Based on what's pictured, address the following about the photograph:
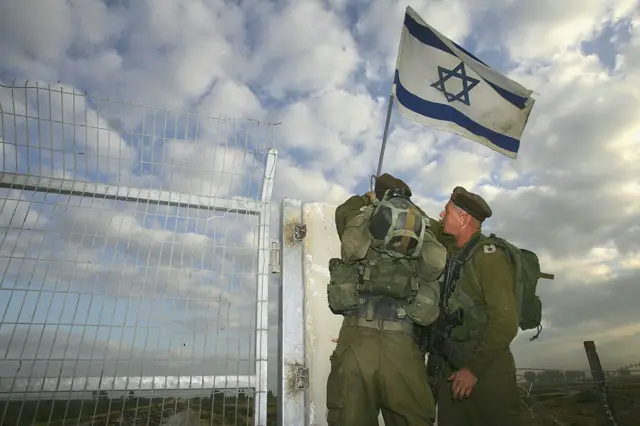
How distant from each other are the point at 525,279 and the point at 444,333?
79 centimetres

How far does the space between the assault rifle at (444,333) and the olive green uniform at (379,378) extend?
0.48 meters

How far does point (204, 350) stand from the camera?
90.3 inches

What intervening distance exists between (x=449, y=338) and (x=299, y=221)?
147cm

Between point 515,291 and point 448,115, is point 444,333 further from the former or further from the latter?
point 448,115

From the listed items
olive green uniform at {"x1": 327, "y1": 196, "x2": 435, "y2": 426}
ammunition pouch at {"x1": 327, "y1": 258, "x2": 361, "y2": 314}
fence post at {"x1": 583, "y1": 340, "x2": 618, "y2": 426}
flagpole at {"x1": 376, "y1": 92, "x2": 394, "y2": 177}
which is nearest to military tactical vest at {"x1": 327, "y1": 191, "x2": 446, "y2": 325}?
ammunition pouch at {"x1": 327, "y1": 258, "x2": 361, "y2": 314}

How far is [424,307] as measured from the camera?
2463 millimetres

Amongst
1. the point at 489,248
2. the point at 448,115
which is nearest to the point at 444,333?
the point at 489,248

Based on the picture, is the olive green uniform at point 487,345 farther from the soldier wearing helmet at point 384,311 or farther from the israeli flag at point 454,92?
the israeli flag at point 454,92

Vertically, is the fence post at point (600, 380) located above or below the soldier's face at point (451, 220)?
below

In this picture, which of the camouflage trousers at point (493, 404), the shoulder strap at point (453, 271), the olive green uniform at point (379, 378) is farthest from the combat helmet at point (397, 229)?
the camouflage trousers at point (493, 404)

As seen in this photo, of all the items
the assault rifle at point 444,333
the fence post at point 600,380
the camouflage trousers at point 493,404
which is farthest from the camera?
the fence post at point 600,380

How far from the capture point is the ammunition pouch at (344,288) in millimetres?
2463

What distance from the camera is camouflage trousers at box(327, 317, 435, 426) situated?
7.39 feet

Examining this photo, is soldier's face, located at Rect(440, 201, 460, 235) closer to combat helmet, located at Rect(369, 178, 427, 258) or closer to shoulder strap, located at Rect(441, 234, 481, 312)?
shoulder strap, located at Rect(441, 234, 481, 312)
